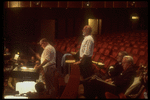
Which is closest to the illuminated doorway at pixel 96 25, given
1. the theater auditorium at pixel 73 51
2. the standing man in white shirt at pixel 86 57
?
the theater auditorium at pixel 73 51

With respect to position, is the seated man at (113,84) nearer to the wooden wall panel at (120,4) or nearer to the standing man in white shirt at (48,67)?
the standing man in white shirt at (48,67)

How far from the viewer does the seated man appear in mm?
1253

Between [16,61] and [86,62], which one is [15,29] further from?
[86,62]

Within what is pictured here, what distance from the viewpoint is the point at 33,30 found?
7137 mm

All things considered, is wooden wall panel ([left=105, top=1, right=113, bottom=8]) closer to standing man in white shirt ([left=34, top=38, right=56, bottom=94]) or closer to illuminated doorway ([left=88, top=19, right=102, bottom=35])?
illuminated doorway ([left=88, top=19, right=102, bottom=35])

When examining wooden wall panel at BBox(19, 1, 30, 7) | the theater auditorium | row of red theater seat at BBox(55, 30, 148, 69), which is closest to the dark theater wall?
the theater auditorium

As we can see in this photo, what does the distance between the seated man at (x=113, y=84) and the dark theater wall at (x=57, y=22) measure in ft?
16.8

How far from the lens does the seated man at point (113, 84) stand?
4.11ft

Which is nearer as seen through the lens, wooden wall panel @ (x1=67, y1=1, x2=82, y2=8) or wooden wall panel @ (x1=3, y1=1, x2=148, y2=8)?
wooden wall panel @ (x1=3, y1=1, x2=148, y2=8)

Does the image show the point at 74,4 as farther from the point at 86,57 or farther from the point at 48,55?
the point at 86,57

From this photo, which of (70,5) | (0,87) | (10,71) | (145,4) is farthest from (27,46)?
(0,87)

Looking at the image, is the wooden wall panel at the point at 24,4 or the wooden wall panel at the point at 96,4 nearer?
the wooden wall panel at the point at 24,4

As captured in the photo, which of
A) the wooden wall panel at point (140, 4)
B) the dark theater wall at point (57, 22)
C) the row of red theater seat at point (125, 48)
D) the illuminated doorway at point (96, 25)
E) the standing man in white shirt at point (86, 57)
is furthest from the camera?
the illuminated doorway at point (96, 25)

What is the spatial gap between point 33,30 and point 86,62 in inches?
231
